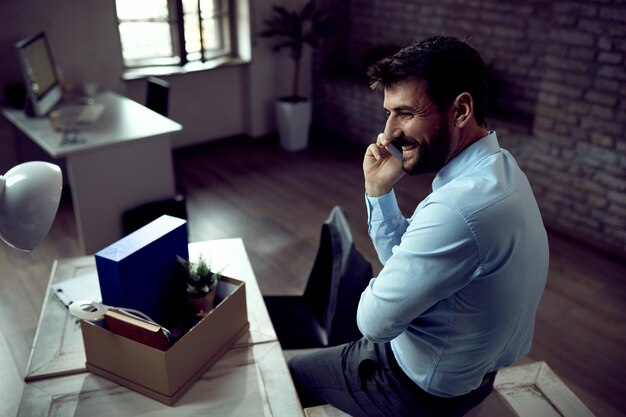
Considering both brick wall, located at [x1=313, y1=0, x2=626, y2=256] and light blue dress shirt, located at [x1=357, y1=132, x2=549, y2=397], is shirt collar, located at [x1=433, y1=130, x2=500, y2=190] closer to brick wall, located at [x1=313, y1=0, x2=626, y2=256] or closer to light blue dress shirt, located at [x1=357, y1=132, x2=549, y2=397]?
light blue dress shirt, located at [x1=357, y1=132, x2=549, y2=397]

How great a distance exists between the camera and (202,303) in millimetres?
1520

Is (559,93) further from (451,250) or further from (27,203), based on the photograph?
(27,203)

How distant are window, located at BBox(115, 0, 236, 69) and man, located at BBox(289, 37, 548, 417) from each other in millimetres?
4020

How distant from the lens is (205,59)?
5289 mm

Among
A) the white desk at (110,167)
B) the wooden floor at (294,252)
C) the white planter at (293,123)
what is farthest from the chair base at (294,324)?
the white planter at (293,123)

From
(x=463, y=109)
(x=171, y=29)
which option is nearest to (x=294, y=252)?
(x=463, y=109)

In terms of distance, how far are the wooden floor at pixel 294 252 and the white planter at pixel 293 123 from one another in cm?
12

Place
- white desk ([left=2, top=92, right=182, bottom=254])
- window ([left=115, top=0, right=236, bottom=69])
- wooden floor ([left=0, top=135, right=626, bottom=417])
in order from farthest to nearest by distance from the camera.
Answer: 1. window ([left=115, top=0, right=236, bottom=69])
2. white desk ([left=2, top=92, right=182, bottom=254])
3. wooden floor ([left=0, top=135, right=626, bottom=417])

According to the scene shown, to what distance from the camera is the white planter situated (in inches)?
211

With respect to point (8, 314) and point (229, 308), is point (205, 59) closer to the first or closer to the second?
point (8, 314)

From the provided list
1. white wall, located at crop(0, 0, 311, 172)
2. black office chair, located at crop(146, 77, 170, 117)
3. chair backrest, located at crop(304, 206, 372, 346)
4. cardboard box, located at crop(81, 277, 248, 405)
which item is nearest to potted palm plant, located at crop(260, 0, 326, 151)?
white wall, located at crop(0, 0, 311, 172)

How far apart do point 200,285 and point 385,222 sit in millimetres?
543

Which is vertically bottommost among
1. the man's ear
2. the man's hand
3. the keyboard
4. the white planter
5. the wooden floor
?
the wooden floor

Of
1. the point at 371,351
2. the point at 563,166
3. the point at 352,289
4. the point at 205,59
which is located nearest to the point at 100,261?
the point at 371,351
